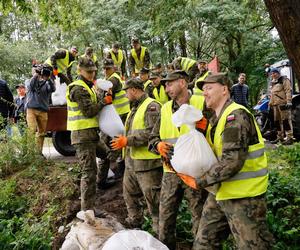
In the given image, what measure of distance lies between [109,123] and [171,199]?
1.51m

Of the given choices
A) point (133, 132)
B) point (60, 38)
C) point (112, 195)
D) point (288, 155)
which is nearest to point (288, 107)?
point (288, 155)

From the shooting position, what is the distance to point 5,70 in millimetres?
23641

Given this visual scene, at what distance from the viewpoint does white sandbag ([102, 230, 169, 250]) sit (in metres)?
3.47

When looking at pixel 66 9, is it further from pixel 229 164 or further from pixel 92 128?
pixel 229 164

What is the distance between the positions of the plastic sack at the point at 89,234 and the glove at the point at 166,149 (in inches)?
47.8

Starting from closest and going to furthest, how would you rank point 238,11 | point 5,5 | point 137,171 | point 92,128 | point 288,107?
point 137,171 → point 92,128 → point 5,5 → point 288,107 → point 238,11

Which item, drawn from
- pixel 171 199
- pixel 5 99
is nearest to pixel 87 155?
pixel 171 199

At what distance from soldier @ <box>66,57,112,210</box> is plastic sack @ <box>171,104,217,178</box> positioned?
6.93ft

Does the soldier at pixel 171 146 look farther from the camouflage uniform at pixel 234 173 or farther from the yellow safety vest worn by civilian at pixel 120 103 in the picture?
the yellow safety vest worn by civilian at pixel 120 103

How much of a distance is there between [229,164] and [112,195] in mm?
3455

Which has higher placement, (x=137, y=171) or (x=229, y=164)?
(x=229, y=164)

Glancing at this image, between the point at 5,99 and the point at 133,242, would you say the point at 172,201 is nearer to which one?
the point at 133,242

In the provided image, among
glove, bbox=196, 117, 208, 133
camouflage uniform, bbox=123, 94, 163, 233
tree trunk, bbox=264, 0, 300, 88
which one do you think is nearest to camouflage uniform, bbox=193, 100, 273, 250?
glove, bbox=196, 117, 208, 133

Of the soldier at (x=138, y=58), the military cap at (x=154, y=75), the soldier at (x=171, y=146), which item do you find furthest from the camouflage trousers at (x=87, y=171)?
the soldier at (x=138, y=58)
